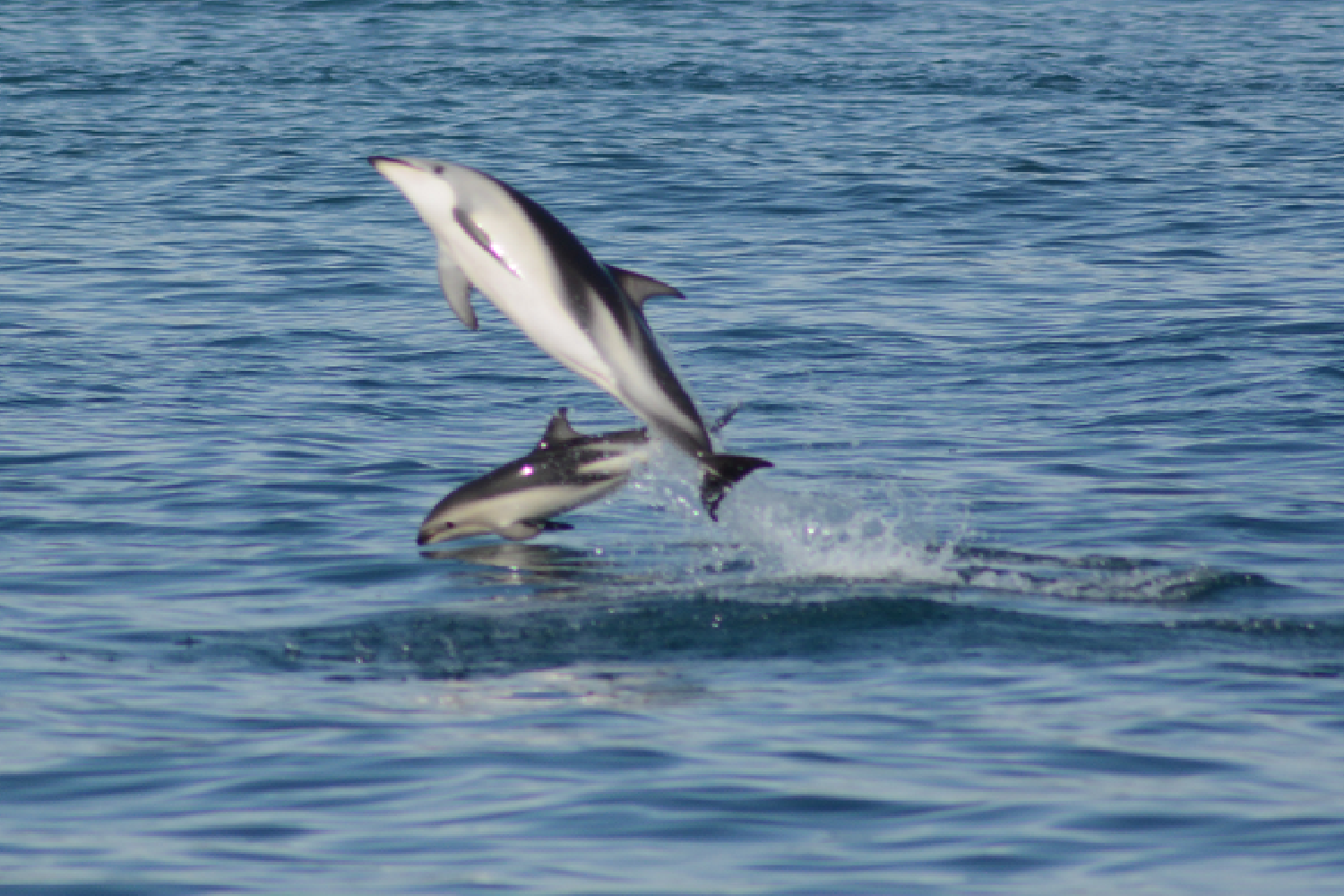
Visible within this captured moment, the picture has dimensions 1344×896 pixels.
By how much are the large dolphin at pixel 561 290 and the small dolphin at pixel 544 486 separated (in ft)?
3.78

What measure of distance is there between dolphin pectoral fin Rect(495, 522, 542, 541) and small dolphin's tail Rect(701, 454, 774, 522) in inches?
65.8

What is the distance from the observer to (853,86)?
34000 mm

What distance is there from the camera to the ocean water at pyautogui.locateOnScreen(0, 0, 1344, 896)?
8016mm

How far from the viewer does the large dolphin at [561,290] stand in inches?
406

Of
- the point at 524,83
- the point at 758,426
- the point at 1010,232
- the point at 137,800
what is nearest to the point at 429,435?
the point at 758,426

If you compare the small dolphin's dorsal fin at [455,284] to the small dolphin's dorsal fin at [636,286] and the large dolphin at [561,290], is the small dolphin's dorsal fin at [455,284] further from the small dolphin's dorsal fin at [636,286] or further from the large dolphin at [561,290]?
the small dolphin's dorsal fin at [636,286]

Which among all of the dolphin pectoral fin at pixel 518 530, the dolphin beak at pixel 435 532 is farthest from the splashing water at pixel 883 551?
the dolphin beak at pixel 435 532

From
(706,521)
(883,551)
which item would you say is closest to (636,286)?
(883,551)

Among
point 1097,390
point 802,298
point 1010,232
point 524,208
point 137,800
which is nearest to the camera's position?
point 137,800

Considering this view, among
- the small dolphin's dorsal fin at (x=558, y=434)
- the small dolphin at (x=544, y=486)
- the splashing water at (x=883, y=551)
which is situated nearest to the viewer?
the splashing water at (x=883, y=551)

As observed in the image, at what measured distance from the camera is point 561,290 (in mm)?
10281

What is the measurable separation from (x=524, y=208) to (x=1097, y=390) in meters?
7.80

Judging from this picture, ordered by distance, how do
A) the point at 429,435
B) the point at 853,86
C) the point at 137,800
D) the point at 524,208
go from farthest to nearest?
the point at 853,86
the point at 429,435
the point at 524,208
the point at 137,800

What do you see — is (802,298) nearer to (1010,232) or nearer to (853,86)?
(1010,232)
